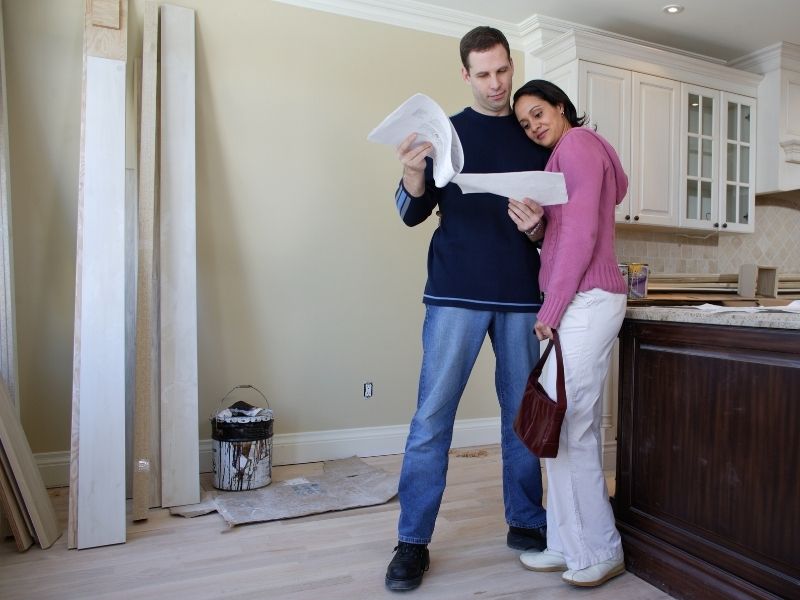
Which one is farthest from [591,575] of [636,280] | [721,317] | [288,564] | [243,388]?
[243,388]

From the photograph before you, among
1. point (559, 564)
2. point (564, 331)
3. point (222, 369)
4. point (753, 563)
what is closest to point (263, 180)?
point (222, 369)

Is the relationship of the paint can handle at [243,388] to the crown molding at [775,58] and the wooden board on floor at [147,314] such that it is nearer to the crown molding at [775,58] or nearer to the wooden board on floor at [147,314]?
the wooden board on floor at [147,314]

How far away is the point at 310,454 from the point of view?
3.50 m

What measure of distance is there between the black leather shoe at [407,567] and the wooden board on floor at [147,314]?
1.13 m

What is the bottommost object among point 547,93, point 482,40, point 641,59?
point 547,93

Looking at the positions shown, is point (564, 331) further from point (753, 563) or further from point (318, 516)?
point (318, 516)

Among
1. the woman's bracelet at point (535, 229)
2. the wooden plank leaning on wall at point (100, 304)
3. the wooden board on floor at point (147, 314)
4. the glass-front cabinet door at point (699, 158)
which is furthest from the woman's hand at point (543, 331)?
the glass-front cabinet door at point (699, 158)

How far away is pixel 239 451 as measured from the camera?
2.95m

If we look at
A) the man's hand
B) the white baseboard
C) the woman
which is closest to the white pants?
the woman

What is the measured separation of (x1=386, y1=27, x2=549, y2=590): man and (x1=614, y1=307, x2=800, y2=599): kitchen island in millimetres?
390

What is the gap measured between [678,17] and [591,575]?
3.25 meters

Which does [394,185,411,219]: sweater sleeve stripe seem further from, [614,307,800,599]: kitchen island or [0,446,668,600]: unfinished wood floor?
[0,446,668,600]: unfinished wood floor

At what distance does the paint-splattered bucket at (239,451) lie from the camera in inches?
116

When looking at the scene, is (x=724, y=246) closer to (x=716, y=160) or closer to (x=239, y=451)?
(x=716, y=160)
